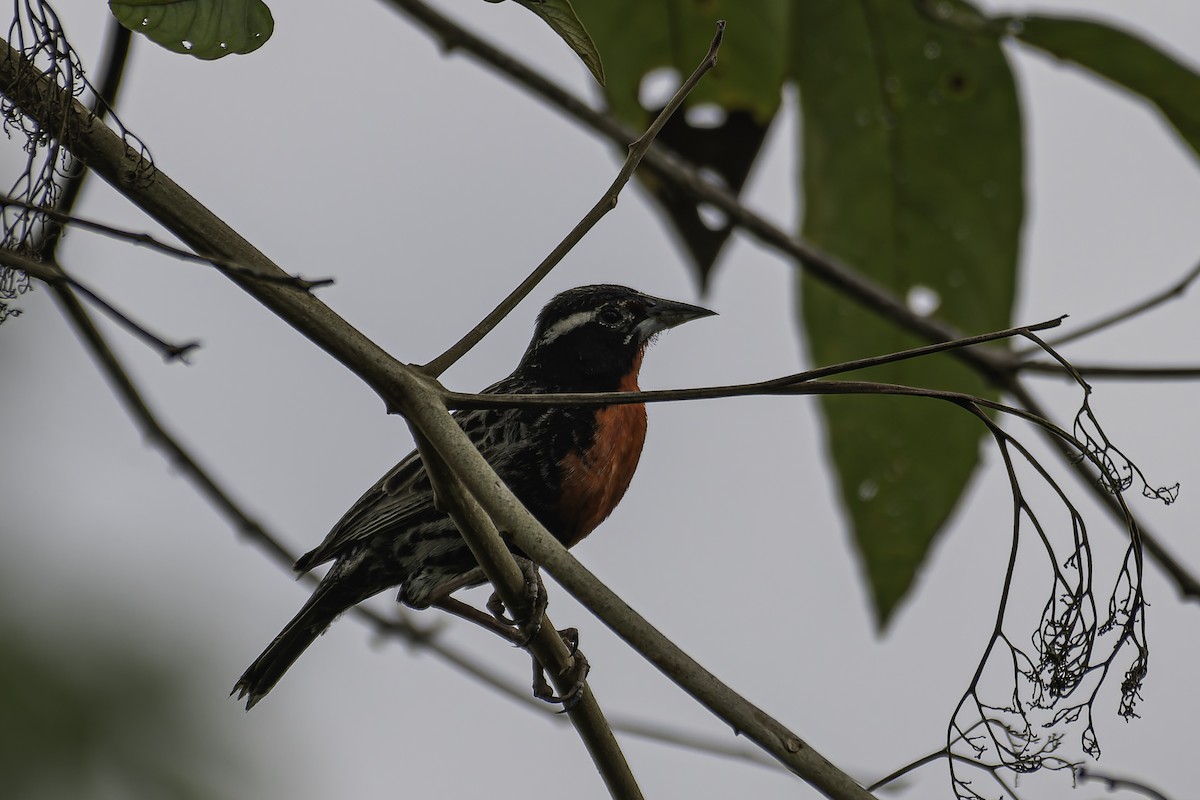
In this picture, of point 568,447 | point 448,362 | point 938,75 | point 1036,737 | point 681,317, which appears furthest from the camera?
point 681,317

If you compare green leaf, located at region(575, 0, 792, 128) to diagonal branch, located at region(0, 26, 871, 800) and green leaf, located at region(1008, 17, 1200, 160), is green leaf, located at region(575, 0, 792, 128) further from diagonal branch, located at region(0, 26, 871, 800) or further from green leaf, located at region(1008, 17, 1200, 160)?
diagonal branch, located at region(0, 26, 871, 800)

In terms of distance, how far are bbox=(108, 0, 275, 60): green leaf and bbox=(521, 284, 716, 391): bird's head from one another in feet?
8.93

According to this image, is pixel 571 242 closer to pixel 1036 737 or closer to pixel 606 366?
pixel 1036 737

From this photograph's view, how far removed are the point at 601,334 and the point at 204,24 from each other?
2.89 metres

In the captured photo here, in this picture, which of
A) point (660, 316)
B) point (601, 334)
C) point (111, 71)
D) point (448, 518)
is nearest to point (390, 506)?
point (448, 518)

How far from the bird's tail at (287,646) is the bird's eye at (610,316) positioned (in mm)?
1358

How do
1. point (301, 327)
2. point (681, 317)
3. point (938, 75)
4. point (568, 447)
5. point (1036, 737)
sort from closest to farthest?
1. point (301, 327)
2. point (1036, 737)
3. point (568, 447)
4. point (938, 75)
5. point (681, 317)

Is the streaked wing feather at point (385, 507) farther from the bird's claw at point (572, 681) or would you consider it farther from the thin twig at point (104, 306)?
the thin twig at point (104, 306)

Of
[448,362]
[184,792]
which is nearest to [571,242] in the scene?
A: [448,362]

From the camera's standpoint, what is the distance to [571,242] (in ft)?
8.56

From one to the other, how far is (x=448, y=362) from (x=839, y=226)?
2945mm

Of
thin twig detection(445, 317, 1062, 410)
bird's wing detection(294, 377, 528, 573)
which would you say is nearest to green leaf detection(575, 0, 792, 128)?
bird's wing detection(294, 377, 528, 573)

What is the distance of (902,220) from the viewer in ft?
16.9

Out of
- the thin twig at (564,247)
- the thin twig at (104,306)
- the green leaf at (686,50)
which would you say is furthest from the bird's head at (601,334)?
the thin twig at (104,306)
